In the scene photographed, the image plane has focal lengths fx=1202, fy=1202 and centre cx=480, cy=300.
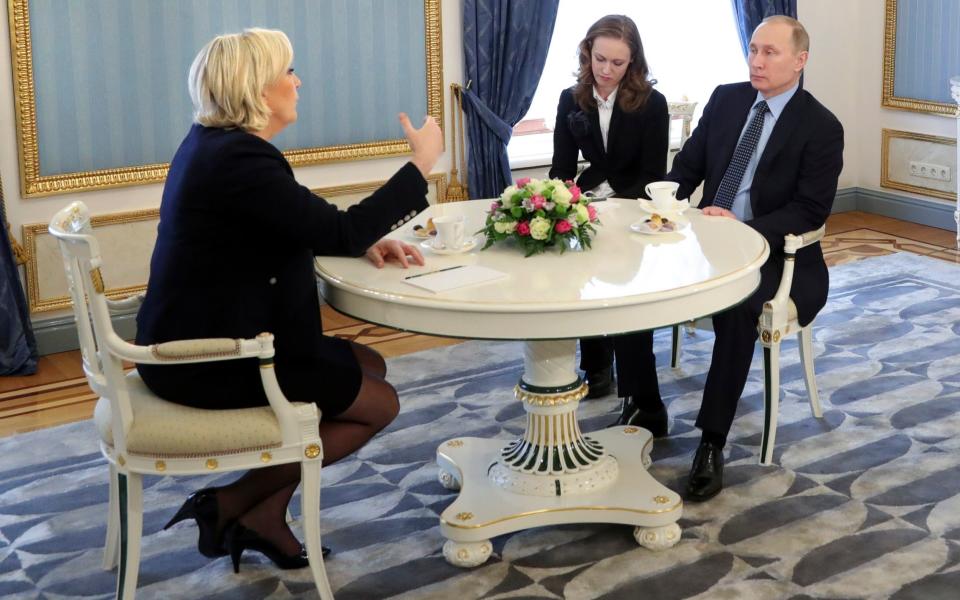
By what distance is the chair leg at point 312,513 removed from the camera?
2572mm

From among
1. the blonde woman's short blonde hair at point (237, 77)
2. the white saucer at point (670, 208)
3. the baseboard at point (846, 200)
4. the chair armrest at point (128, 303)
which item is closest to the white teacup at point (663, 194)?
the white saucer at point (670, 208)

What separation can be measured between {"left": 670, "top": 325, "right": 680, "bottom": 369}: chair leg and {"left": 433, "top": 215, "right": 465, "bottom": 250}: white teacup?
4.95ft

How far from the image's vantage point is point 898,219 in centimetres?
669

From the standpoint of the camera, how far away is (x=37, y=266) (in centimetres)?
459

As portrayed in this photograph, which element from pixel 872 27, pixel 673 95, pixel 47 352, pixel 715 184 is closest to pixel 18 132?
pixel 47 352

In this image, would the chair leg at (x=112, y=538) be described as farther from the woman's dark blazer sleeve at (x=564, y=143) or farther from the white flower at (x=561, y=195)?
the woman's dark blazer sleeve at (x=564, y=143)

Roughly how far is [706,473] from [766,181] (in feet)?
3.08

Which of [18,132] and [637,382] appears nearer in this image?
[637,382]

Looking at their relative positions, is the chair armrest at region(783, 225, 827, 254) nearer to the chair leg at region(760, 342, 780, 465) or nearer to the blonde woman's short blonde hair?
the chair leg at region(760, 342, 780, 465)

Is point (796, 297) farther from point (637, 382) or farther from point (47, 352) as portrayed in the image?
point (47, 352)

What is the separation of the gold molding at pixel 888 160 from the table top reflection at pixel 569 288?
12.5 feet

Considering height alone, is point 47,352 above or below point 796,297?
below

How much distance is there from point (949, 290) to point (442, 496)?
9.60ft

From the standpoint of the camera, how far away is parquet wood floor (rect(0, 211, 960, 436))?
4066 millimetres
